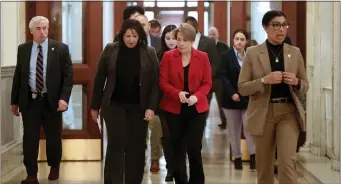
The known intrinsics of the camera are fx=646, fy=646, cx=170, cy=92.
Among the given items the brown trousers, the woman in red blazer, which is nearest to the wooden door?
the woman in red blazer

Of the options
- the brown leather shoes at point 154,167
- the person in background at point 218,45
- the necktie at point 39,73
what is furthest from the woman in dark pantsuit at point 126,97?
the person in background at point 218,45

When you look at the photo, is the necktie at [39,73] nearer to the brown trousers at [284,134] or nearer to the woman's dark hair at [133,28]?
the woman's dark hair at [133,28]

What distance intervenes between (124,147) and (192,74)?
0.90 m

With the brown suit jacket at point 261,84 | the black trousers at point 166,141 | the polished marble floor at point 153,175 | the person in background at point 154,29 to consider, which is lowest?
the polished marble floor at point 153,175

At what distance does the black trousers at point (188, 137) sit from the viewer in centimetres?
584

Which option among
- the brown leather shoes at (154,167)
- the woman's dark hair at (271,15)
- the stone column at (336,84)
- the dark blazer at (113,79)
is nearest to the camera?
the woman's dark hair at (271,15)

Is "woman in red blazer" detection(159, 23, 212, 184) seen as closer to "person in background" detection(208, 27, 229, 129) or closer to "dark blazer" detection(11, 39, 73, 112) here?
"dark blazer" detection(11, 39, 73, 112)

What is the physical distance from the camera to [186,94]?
5.80 metres

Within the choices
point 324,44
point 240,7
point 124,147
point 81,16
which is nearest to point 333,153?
point 324,44

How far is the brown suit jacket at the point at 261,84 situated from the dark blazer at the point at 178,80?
69 cm

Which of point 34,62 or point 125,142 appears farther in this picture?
point 34,62

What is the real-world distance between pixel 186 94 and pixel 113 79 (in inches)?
27.1

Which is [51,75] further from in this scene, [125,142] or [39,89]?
[125,142]

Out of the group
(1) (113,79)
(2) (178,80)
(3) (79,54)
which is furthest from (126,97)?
(3) (79,54)
